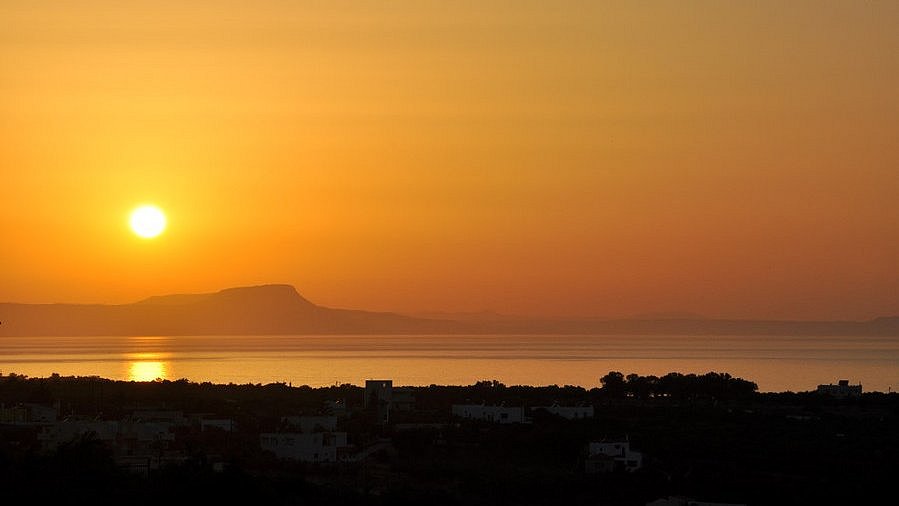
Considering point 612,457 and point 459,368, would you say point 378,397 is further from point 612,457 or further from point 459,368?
point 459,368

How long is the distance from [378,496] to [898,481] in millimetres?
12739

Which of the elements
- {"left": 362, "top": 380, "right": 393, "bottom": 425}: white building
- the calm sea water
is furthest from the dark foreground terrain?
the calm sea water

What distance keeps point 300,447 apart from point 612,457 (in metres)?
8.94

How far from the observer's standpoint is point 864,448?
47.6m

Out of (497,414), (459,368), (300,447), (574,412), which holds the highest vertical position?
(459,368)

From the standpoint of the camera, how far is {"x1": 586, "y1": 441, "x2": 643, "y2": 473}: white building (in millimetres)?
42875

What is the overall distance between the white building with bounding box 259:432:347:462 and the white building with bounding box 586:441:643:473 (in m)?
7.40

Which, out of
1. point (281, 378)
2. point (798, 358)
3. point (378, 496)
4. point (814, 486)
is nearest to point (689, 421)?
point (814, 486)

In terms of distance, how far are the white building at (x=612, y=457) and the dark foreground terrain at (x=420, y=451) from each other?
0.08m

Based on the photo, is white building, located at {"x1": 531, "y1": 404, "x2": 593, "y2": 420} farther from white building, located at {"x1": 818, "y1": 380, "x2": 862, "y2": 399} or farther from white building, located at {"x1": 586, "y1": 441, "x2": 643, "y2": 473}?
white building, located at {"x1": 818, "y1": 380, "x2": 862, "y2": 399}

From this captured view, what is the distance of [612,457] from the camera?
43.4m

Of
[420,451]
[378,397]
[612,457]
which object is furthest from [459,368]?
[612,457]

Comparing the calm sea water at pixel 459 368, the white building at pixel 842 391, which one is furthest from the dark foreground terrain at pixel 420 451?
the calm sea water at pixel 459 368

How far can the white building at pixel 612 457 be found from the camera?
42.9m
